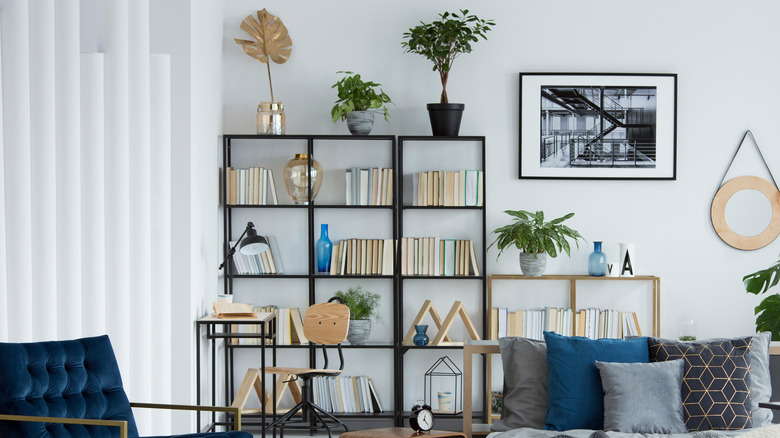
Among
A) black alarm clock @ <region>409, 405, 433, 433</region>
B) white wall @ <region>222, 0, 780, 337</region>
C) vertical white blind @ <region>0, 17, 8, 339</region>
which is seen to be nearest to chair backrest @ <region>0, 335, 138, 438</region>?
vertical white blind @ <region>0, 17, 8, 339</region>

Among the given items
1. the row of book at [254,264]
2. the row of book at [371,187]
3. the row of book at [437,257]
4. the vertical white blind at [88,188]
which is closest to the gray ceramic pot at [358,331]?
the row of book at [437,257]

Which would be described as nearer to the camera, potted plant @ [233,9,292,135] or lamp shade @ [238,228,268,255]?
lamp shade @ [238,228,268,255]

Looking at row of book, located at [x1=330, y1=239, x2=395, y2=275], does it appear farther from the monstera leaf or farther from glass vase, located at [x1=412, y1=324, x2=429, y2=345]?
the monstera leaf

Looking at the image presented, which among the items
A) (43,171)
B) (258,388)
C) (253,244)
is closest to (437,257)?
(253,244)

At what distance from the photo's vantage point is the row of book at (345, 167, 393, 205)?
204 inches

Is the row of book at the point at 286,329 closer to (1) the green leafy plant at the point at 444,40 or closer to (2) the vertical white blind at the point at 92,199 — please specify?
(2) the vertical white blind at the point at 92,199

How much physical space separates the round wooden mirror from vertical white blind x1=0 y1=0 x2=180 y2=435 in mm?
3836

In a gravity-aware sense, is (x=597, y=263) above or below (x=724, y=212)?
below

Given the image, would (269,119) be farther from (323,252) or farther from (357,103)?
(323,252)

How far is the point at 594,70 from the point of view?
5367 millimetres

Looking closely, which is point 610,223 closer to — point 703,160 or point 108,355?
Answer: point 703,160

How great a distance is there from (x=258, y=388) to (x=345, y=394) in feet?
2.02

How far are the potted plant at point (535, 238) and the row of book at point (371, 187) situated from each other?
0.81 metres

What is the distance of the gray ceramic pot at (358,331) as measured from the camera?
5.12 meters
